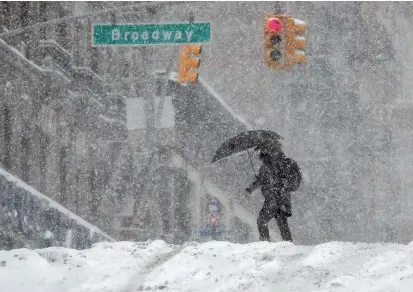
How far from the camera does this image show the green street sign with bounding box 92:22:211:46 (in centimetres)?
1541

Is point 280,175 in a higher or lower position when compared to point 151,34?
lower

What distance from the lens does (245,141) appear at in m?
10.9

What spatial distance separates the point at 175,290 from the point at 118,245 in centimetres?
167

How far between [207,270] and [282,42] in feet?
37.2

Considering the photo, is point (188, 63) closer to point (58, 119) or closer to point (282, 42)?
point (282, 42)

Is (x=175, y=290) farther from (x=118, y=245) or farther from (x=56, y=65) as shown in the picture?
(x=56, y=65)

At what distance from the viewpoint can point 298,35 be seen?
15.9 metres

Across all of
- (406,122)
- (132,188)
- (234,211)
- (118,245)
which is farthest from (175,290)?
(406,122)

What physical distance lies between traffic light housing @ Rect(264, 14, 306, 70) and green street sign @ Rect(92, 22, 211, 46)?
98cm

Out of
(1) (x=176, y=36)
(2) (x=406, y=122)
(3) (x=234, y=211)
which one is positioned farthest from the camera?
(2) (x=406, y=122)

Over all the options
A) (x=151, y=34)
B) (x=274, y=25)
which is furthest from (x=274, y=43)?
(x=151, y=34)

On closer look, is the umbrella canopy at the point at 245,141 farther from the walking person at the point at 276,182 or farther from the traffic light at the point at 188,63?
the traffic light at the point at 188,63

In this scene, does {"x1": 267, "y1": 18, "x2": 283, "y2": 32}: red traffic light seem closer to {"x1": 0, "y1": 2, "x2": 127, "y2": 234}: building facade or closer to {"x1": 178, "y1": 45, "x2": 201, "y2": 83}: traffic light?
{"x1": 178, "y1": 45, "x2": 201, "y2": 83}: traffic light

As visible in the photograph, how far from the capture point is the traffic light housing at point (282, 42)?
15.5 meters
